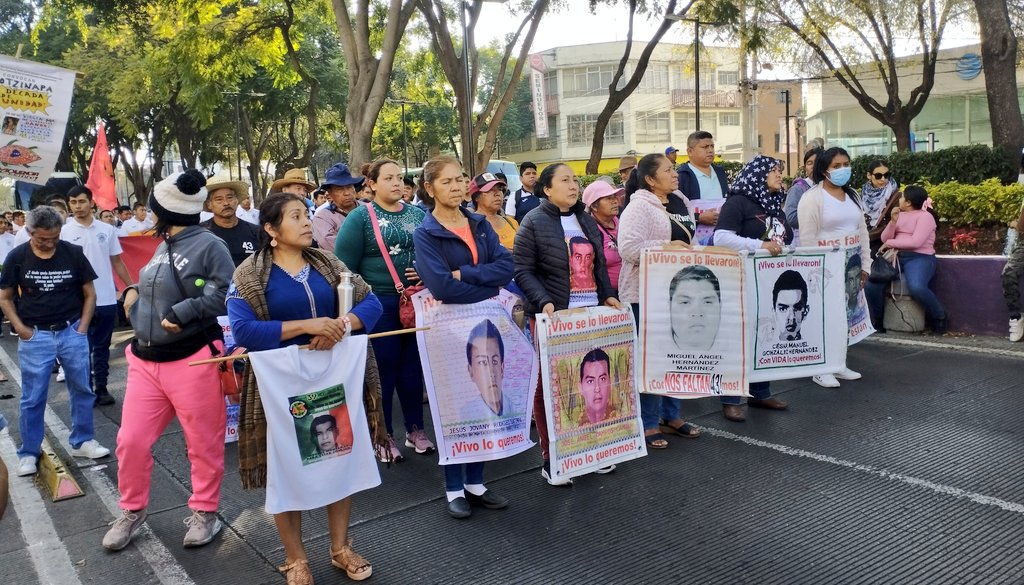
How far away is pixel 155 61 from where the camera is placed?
19.3 m

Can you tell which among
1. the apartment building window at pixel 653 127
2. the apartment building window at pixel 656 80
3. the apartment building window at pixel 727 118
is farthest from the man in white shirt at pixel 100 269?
the apartment building window at pixel 727 118

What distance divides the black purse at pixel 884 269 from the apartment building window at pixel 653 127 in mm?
53607

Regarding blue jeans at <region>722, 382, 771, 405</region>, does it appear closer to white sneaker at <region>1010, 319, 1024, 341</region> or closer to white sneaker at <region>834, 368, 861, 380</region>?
white sneaker at <region>834, 368, 861, 380</region>

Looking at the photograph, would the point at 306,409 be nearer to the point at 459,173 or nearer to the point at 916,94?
the point at 459,173

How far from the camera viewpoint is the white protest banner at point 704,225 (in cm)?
638

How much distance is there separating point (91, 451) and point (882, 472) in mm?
5201

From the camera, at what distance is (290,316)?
11.9ft

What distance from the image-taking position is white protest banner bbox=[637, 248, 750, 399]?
539 centimetres

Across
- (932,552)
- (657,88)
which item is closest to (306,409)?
(932,552)

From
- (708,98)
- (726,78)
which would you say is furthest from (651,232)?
(726,78)

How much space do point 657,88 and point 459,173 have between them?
60539mm

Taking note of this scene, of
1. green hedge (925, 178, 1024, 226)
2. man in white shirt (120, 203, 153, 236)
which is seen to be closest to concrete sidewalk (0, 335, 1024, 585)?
green hedge (925, 178, 1024, 226)

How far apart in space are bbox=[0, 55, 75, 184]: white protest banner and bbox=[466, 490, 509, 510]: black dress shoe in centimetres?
653

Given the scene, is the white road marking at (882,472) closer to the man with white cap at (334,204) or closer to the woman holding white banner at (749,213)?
the woman holding white banner at (749,213)
